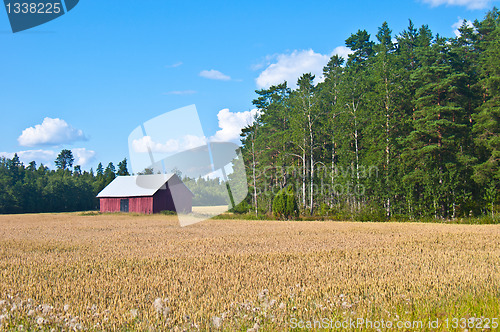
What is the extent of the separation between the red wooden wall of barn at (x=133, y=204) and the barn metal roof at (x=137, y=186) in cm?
77

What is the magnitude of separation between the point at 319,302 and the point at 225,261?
14.6 feet

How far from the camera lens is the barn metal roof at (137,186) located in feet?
169

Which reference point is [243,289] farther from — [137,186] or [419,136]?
[137,186]

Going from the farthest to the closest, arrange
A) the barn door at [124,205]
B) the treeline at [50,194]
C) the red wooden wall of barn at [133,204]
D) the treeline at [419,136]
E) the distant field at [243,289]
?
the treeline at [50,194] → the barn door at [124,205] → the red wooden wall of barn at [133,204] → the treeline at [419,136] → the distant field at [243,289]

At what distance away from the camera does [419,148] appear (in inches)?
1288

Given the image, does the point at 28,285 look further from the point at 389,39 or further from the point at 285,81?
the point at 389,39

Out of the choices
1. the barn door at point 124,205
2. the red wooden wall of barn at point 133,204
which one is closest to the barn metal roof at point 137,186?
the red wooden wall of barn at point 133,204

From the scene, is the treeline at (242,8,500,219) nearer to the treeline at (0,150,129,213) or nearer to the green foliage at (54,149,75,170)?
the treeline at (0,150,129,213)

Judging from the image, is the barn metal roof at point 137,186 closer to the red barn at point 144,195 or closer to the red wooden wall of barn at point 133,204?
the red barn at point 144,195

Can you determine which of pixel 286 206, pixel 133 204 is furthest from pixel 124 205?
pixel 286 206

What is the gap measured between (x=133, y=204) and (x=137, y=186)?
11.6 feet

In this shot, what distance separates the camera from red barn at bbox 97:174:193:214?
5053 centimetres

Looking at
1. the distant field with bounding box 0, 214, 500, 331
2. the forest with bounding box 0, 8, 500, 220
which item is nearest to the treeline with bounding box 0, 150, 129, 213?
the forest with bounding box 0, 8, 500, 220

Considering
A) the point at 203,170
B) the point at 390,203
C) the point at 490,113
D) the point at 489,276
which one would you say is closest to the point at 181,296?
the point at 489,276
